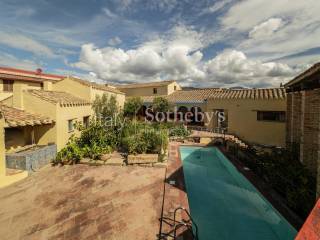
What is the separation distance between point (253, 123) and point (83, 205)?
20.2 metres

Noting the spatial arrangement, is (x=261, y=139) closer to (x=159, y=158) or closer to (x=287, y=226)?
(x=159, y=158)

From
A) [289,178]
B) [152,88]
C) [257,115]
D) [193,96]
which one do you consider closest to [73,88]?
[193,96]

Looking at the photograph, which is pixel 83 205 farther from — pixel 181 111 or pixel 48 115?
pixel 181 111

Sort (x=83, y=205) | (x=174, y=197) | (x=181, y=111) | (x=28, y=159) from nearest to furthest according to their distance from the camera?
(x=83, y=205)
(x=174, y=197)
(x=28, y=159)
(x=181, y=111)

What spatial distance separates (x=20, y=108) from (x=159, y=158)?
12.1 metres

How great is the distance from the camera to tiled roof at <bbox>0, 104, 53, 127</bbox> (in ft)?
40.0

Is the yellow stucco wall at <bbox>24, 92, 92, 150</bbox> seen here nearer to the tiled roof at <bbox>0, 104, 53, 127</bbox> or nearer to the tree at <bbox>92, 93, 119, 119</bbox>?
the tiled roof at <bbox>0, 104, 53, 127</bbox>

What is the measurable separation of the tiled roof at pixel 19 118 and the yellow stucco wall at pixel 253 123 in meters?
20.4

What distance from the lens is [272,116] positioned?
69.8 feet

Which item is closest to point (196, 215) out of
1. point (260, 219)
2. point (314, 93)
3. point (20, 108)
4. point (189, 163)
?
point (260, 219)

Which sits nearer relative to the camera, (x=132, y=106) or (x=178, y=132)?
(x=178, y=132)

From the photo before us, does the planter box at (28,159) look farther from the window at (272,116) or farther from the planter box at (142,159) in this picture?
the window at (272,116)

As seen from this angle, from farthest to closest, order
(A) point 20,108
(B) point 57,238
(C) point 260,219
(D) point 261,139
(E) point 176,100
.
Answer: (E) point 176,100, (D) point 261,139, (A) point 20,108, (C) point 260,219, (B) point 57,238

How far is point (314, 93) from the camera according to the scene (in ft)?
33.3
